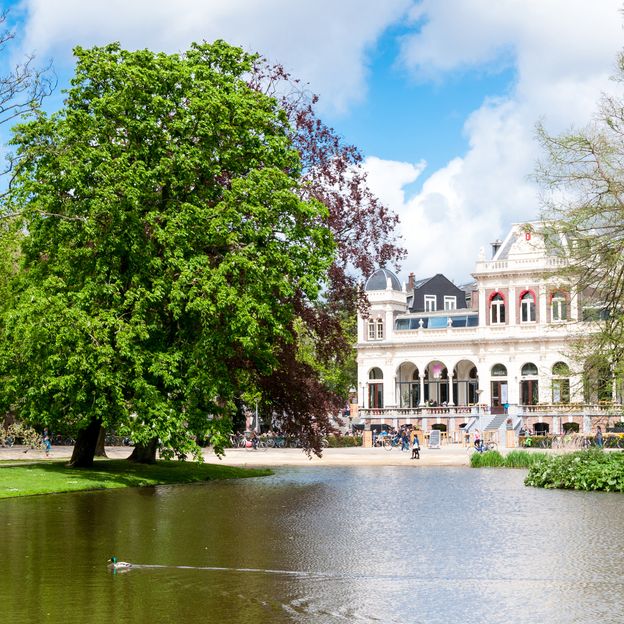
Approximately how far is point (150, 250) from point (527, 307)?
6342 cm

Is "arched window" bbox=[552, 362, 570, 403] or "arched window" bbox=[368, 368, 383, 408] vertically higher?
"arched window" bbox=[368, 368, 383, 408]

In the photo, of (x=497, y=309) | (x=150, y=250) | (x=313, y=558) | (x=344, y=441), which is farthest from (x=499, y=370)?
→ (x=313, y=558)

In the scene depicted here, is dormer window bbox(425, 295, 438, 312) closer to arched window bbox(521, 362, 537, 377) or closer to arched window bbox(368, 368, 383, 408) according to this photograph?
arched window bbox(368, 368, 383, 408)

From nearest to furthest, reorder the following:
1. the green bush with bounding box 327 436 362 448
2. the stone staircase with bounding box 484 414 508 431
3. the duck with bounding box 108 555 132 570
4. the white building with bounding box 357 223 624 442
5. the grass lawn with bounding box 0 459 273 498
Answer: the duck with bounding box 108 555 132 570 < the grass lawn with bounding box 0 459 273 498 < the green bush with bounding box 327 436 362 448 < the stone staircase with bounding box 484 414 508 431 < the white building with bounding box 357 223 624 442

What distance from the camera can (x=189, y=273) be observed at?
90.4 feet

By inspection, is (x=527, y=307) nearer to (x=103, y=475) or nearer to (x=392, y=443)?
(x=392, y=443)

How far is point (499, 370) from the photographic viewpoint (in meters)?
89.5

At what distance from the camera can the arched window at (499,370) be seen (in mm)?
88938

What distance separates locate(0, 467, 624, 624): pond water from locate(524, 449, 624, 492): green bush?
1913 mm

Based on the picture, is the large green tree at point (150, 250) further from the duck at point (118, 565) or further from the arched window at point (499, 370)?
the arched window at point (499, 370)

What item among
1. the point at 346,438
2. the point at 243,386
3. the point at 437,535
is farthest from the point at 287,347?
the point at 346,438

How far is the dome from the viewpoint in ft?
322

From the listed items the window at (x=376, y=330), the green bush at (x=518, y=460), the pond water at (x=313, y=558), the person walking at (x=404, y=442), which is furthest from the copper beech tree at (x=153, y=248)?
the window at (x=376, y=330)

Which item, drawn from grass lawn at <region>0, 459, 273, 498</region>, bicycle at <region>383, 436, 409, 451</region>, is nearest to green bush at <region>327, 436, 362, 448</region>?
bicycle at <region>383, 436, 409, 451</region>
